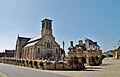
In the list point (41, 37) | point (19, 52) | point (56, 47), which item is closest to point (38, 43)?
point (41, 37)

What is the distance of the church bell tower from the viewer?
272 feet

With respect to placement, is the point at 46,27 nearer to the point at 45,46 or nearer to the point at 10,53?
the point at 45,46

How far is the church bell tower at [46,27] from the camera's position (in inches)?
3265

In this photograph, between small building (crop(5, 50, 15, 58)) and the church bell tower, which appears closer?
the church bell tower

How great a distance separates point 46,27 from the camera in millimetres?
83375

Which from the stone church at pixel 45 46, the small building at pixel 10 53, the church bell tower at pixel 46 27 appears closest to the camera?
the stone church at pixel 45 46

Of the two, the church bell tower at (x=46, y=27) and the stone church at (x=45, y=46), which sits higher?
the church bell tower at (x=46, y=27)

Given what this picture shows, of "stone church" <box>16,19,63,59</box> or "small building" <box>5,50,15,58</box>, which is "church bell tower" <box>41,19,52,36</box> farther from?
"small building" <box>5,50,15,58</box>

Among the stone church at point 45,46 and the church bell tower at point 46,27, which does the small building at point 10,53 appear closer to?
the stone church at point 45,46

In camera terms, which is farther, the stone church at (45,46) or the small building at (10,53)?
the small building at (10,53)

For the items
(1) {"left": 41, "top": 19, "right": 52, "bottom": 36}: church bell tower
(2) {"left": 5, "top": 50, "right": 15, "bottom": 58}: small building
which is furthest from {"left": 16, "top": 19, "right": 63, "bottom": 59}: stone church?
(2) {"left": 5, "top": 50, "right": 15, "bottom": 58}: small building

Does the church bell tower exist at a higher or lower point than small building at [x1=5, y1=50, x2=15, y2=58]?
higher

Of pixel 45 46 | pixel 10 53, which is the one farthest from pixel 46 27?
pixel 10 53

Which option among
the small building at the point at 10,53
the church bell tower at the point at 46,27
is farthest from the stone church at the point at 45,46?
the small building at the point at 10,53
